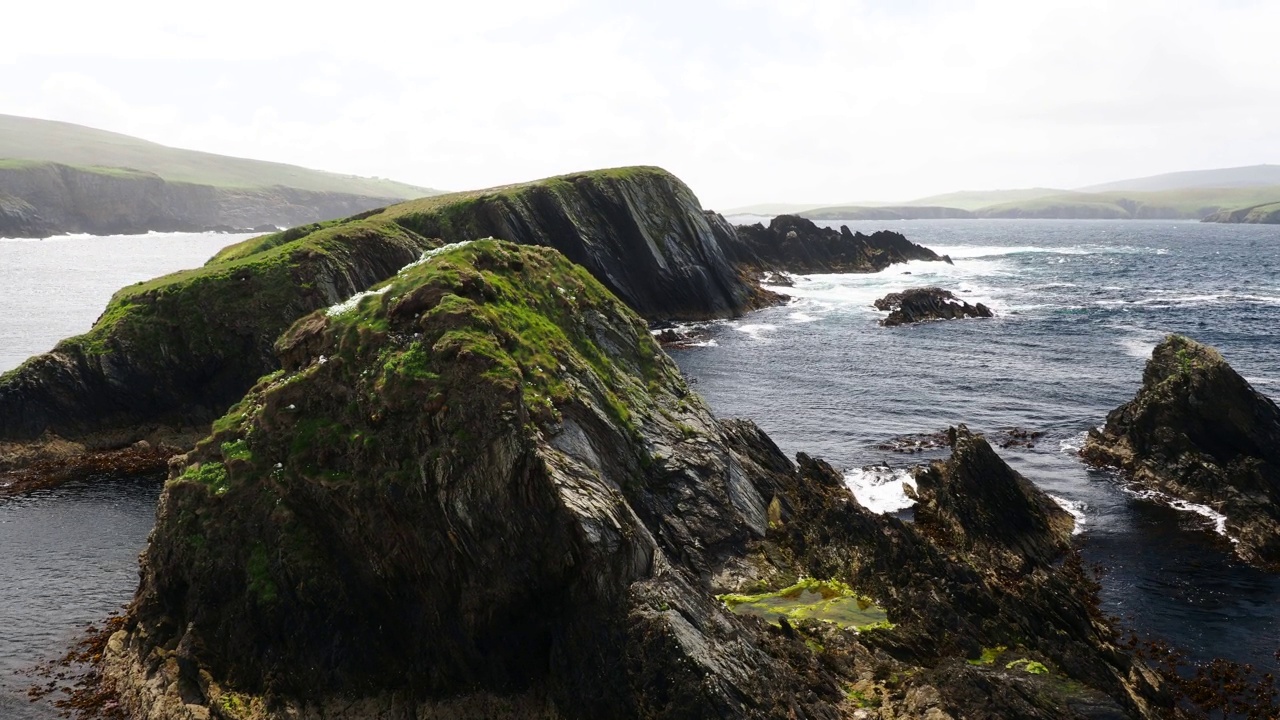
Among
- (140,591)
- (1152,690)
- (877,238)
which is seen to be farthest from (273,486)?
(877,238)

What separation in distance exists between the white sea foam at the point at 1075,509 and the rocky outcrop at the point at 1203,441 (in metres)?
4.41

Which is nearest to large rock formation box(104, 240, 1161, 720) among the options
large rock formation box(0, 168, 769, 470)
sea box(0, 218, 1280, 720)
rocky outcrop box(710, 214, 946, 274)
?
sea box(0, 218, 1280, 720)

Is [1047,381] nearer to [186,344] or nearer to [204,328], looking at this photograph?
[204,328]

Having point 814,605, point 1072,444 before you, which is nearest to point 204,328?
point 814,605

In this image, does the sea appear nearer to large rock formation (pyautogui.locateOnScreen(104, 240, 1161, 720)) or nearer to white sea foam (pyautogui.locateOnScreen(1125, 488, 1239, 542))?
white sea foam (pyautogui.locateOnScreen(1125, 488, 1239, 542))

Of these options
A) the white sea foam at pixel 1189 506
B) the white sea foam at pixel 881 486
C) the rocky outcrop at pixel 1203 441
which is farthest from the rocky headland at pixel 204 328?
the rocky outcrop at pixel 1203 441

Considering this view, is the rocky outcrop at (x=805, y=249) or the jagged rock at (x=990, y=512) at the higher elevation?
the rocky outcrop at (x=805, y=249)

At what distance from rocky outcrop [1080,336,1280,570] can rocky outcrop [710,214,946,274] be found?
261 ft

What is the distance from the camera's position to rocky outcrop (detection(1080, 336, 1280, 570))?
113ft

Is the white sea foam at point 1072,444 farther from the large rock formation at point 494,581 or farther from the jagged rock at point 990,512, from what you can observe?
the large rock formation at point 494,581

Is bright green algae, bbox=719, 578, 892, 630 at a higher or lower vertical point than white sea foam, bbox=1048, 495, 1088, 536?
higher

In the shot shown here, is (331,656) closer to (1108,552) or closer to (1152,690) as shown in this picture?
(1152,690)

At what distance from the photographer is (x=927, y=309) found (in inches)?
3474

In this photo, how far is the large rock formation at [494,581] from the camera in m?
20.7
